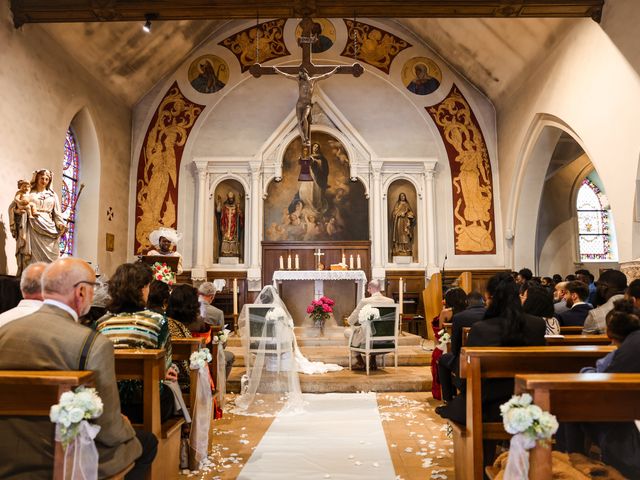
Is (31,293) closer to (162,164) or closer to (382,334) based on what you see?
(382,334)

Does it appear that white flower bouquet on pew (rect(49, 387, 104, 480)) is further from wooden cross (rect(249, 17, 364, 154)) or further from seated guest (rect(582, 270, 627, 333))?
wooden cross (rect(249, 17, 364, 154))

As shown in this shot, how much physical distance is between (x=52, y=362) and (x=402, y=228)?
10906 millimetres

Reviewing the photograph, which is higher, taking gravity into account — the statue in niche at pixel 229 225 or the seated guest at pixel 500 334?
the statue in niche at pixel 229 225

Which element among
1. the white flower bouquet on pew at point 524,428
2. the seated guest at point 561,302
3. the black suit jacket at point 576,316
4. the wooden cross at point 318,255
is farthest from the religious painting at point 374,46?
the white flower bouquet on pew at point 524,428

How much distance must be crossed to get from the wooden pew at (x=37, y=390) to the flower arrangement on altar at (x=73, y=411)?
47 millimetres

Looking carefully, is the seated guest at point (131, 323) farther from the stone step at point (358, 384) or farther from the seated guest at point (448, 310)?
the stone step at point (358, 384)

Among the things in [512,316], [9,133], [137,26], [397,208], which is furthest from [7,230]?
[397,208]

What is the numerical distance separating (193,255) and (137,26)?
189 inches

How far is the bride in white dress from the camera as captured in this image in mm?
6066

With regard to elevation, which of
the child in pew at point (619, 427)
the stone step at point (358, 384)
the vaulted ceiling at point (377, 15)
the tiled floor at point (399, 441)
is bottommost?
the tiled floor at point (399, 441)

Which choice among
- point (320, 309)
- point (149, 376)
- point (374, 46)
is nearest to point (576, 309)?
point (149, 376)

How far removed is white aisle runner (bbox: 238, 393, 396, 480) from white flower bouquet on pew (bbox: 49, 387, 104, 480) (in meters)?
1.88

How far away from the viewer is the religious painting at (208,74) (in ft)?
41.8

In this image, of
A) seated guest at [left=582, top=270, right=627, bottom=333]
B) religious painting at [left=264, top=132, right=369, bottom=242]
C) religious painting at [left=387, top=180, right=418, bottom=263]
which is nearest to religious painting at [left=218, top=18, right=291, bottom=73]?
religious painting at [left=264, top=132, right=369, bottom=242]
